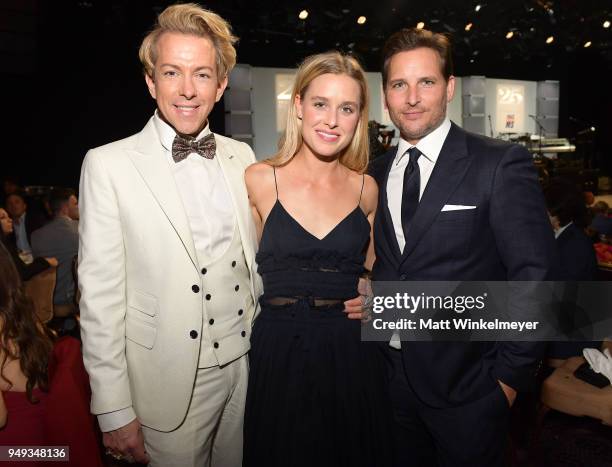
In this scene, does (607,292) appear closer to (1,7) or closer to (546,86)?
(1,7)

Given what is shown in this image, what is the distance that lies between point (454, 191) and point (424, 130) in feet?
0.99

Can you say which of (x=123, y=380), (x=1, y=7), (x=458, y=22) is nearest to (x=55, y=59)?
(x=1, y=7)

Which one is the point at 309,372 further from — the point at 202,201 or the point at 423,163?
the point at 423,163

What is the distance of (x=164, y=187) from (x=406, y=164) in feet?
3.19

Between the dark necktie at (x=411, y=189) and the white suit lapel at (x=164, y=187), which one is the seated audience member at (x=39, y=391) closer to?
the white suit lapel at (x=164, y=187)

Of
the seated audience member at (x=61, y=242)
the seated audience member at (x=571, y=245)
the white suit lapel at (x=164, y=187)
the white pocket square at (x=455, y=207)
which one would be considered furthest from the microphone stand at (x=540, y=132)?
the white suit lapel at (x=164, y=187)

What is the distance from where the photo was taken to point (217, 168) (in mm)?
1929

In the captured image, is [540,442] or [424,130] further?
[540,442]

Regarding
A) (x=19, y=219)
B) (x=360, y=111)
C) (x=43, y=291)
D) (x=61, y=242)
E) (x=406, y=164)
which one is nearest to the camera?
(x=406, y=164)

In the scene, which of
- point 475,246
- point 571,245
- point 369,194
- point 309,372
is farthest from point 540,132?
point 309,372

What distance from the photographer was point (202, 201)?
5.97 ft

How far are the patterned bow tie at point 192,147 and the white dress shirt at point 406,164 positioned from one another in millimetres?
753

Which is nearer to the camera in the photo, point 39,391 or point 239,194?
point 239,194

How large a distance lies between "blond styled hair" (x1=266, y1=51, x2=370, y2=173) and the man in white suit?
1.28ft
